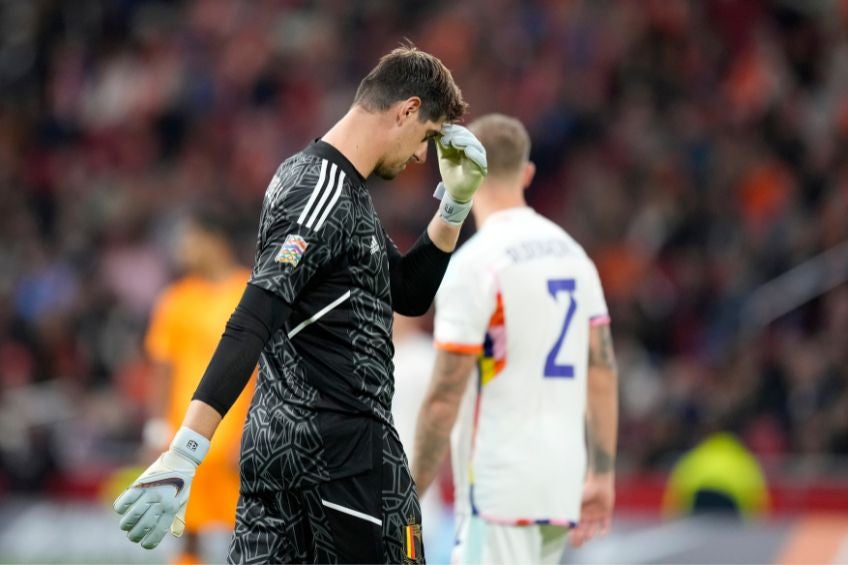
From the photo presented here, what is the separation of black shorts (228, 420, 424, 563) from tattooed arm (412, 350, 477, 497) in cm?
115

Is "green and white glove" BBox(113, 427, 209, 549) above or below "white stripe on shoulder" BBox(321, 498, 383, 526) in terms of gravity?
below

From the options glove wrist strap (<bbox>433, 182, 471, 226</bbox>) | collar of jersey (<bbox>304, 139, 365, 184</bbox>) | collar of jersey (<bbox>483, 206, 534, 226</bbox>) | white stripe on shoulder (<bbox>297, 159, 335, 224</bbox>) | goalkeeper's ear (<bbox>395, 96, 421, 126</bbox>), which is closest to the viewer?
white stripe on shoulder (<bbox>297, 159, 335, 224</bbox>)

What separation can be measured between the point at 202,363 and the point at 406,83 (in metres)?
4.28

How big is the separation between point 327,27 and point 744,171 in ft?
16.6

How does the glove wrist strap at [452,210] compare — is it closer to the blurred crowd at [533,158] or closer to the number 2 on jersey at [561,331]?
the number 2 on jersey at [561,331]

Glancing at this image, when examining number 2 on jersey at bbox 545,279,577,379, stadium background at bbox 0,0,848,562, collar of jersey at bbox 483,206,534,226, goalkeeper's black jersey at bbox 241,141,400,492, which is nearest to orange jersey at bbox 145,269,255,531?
stadium background at bbox 0,0,848,562

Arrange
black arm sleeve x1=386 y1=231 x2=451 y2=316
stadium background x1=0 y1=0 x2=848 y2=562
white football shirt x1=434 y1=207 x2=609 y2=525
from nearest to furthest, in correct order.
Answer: black arm sleeve x1=386 y1=231 x2=451 y2=316, white football shirt x1=434 y1=207 x2=609 y2=525, stadium background x1=0 y1=0 x2=848 y2=562

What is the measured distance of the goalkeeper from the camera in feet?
12.7

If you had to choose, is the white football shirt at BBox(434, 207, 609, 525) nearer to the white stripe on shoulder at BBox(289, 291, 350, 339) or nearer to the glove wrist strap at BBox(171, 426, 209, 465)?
the white stripe on shoulder at BBox(289, 291, 350, 339)

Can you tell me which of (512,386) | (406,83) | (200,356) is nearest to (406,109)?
(406,83)

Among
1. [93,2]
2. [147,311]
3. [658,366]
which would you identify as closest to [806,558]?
[658,366]

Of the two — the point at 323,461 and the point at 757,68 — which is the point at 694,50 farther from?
the point at 323,461

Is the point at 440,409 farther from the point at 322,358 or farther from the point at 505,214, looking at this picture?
the point at 322,358

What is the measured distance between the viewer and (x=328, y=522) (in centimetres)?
395
